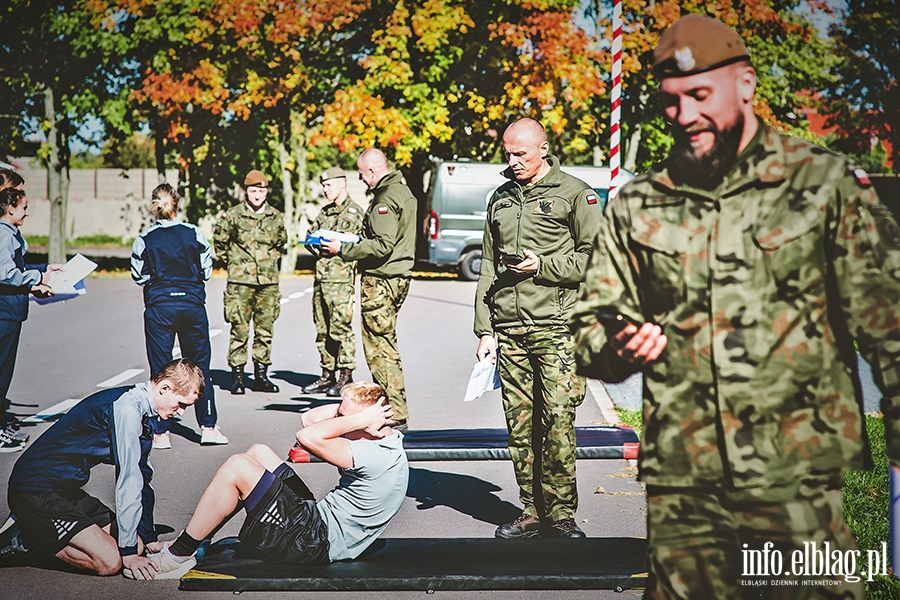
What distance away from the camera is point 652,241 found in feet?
8.43

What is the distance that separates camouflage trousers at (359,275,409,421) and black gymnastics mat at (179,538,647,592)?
2.87 m

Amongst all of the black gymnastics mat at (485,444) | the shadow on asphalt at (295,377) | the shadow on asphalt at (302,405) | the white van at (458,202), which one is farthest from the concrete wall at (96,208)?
the black gymnastics mat at (485,444)

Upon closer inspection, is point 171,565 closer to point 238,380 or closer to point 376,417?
point 376,417

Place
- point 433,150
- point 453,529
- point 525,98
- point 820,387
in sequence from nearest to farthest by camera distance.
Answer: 1. point 820,387
2. point 453,529
3. point 525,98
4. point 433,150

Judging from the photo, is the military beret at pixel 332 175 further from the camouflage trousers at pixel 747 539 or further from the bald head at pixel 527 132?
the camouflage trousers at pixel 747 539

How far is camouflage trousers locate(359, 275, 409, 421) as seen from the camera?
7875 mm

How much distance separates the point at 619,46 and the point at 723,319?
17.5ft

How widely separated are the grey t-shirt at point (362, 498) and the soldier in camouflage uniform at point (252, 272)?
5.34m

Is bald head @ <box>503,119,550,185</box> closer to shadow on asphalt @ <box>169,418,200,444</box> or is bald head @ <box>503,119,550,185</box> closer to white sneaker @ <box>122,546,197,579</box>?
white sneaker @ <box>122,546,197,579</box>

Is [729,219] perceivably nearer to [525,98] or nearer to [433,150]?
[525,98]

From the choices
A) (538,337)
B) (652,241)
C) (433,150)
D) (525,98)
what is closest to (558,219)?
(538,337)

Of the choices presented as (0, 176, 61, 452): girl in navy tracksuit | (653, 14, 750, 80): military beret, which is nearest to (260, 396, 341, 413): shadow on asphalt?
(0, 176, 61, 452): girl in navy tracksuit

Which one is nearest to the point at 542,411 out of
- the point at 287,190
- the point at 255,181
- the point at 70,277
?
the point at 70,277

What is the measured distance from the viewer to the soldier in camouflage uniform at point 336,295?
9906mm
